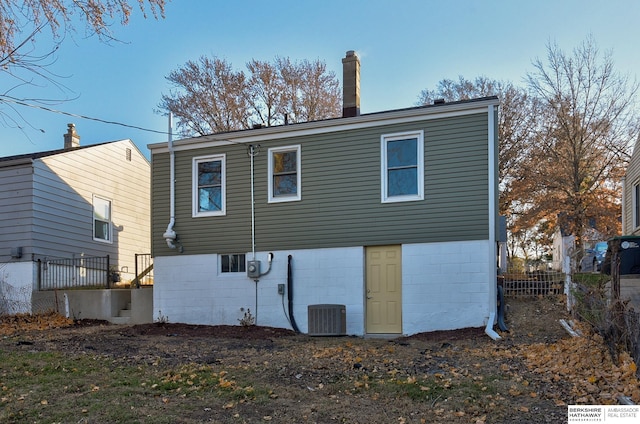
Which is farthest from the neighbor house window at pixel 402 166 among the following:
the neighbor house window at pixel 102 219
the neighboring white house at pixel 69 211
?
the neighbor house window at pixel 102 219

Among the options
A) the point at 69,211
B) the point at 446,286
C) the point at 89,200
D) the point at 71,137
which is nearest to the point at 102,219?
the point at 89,200

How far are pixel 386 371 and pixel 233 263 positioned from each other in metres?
6.62

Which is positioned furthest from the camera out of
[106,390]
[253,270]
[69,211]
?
[69,211]

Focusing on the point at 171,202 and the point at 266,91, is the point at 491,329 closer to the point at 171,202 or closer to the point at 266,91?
the point at 171,202

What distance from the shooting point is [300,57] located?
28.2 m

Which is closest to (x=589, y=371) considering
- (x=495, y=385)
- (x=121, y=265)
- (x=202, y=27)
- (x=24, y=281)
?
(x=495, y=385)

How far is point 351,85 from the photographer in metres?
13.4

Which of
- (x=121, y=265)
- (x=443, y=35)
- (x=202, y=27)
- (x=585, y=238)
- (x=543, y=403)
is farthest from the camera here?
(x=585, y=238)

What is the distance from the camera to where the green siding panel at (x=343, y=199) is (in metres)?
11.4

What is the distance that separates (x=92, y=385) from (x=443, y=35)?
1039 centimetres

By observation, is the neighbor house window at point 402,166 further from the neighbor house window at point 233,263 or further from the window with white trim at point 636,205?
the window with white trim at point 636,205

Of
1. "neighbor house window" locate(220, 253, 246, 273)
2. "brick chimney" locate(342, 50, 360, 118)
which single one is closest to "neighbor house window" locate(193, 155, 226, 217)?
"neighbor house window" locate(220, 253, 246, 273)

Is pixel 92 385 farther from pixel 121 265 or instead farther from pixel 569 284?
pixel 121 265

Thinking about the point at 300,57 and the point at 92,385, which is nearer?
the point at 92,385
